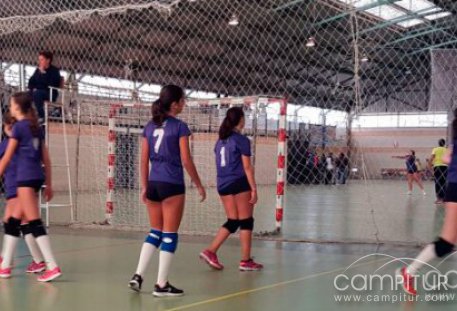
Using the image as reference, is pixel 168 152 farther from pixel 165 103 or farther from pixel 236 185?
pixel 236 185

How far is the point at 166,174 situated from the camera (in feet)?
15.0

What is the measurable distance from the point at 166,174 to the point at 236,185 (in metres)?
1.36

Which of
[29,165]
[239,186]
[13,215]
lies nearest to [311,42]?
[239,186]

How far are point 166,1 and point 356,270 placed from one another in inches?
281

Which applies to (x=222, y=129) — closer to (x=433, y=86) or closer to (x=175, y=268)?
(x=175, y=268)

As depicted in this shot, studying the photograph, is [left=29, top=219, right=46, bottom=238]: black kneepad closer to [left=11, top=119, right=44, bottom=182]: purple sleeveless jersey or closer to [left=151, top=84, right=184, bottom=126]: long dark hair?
[left=11, top=119, right=44, bottom=182]: purple sleeveless jersey

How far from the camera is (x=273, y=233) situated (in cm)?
854

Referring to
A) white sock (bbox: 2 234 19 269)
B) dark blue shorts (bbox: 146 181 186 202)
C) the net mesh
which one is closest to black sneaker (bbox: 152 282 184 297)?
dark blue shorts (bbox: 146 181 186 202)

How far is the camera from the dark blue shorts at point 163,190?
4555 mm

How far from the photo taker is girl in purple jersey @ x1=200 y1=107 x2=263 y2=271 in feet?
19.0

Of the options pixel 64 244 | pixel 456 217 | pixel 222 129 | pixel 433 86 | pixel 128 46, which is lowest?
pixel 64 244

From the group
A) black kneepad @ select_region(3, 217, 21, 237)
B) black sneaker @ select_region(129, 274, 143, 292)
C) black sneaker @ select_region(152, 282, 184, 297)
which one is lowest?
black sneaker @ select_region(152, 282, 184, 297)

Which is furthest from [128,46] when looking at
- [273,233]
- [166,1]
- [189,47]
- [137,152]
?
[273,233]

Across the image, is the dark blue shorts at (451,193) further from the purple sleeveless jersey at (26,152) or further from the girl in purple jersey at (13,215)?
the girl in purple jersey at (13,215)
